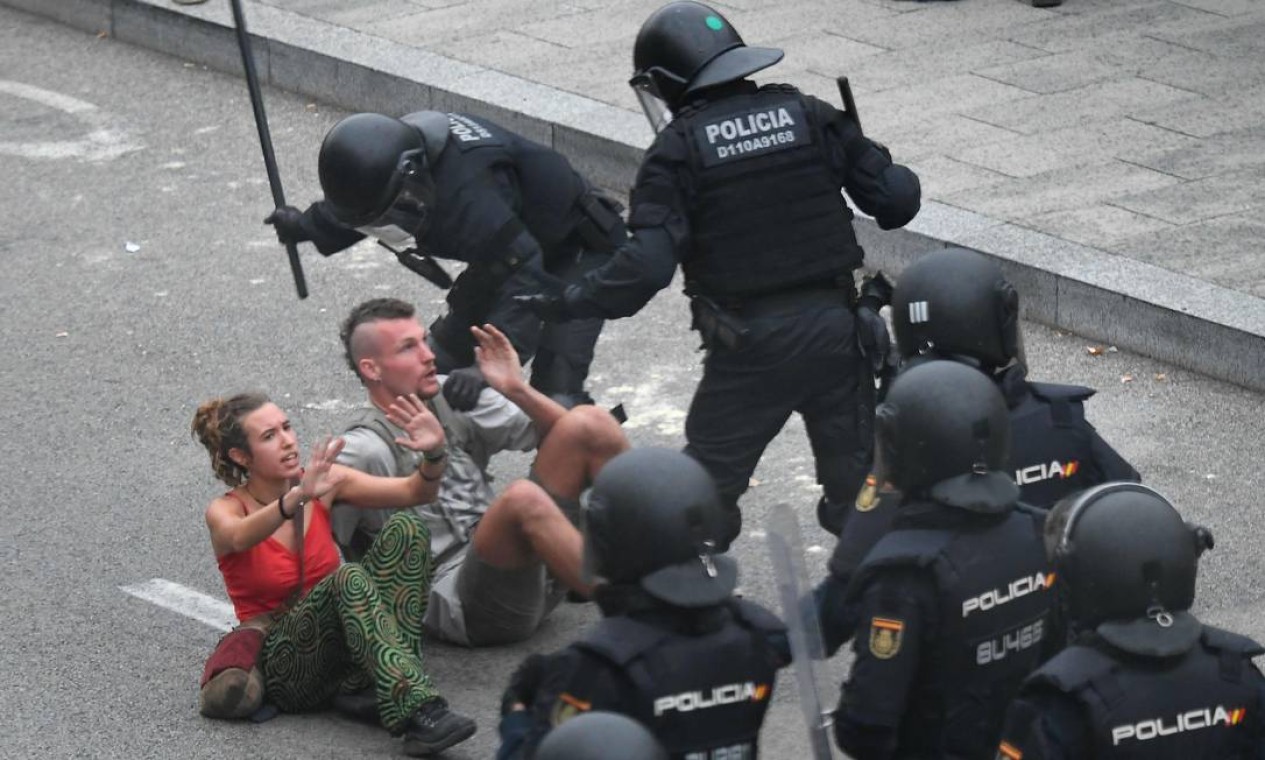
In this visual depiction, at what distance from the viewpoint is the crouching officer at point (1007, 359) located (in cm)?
507

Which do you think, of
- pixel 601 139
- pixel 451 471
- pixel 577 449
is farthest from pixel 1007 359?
pixel 601 139

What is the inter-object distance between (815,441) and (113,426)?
287cm

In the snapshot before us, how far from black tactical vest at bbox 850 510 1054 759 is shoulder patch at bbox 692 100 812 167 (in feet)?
5.60

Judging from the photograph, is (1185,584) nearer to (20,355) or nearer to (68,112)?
(20,355)

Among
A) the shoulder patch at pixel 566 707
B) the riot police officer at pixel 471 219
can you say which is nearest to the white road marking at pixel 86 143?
the riot police officer at pixel 471 219

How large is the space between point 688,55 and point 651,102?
0.43 meters

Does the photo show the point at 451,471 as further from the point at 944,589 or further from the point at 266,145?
the point at 944,589

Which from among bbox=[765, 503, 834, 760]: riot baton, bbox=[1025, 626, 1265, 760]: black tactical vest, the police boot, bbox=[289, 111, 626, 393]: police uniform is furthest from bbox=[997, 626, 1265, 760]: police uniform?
the police boot

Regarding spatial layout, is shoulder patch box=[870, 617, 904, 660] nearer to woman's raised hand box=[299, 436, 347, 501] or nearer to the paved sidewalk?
woman's raised hand box=[299, 436, 347, 501]

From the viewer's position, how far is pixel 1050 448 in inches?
200

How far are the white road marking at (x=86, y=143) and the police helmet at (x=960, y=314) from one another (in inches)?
246

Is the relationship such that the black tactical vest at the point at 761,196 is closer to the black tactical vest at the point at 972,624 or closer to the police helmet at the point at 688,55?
the police helmet at the point at 688,55

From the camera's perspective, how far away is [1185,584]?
378cm

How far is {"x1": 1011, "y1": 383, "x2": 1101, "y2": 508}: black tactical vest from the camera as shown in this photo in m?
5.05
